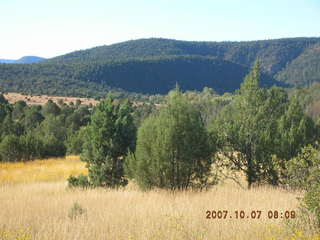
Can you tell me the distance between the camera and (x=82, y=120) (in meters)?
46.6

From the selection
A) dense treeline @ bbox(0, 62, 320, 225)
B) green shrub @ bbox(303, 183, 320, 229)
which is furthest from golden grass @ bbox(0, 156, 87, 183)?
green shrub @ bbox(303, 183, 320, 229)

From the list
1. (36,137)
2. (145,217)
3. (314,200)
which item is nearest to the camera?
(314,200)

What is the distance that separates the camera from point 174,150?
9.49m

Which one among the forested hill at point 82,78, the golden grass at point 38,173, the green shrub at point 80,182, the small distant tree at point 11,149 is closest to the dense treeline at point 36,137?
the small distant tree at point 11,149

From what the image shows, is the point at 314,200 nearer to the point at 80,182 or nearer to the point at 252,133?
the point at 252,133

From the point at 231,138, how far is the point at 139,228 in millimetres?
5305

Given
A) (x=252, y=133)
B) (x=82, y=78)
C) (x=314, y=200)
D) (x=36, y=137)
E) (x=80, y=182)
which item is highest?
(x=252, y=133)

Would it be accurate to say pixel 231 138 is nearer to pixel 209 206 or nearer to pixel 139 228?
pixel 209 206

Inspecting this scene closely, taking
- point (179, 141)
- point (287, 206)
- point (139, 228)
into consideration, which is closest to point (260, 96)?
point (179, 141)

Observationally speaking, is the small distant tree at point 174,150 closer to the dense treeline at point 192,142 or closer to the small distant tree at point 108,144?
the dense treeline at point 192,142

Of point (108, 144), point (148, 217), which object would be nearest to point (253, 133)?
point (108, 144)

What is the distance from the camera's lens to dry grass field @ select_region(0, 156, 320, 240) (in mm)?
5488

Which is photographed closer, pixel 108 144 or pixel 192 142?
pixel 192 142

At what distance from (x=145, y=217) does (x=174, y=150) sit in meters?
3.22
